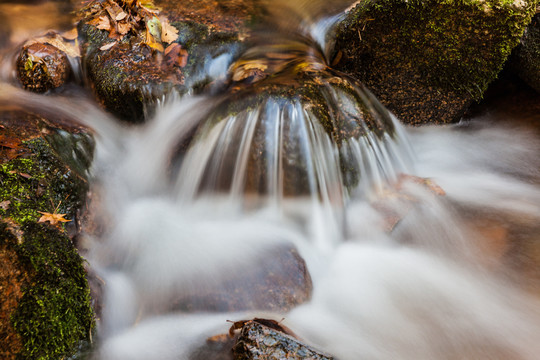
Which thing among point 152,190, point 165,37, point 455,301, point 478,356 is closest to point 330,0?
point 165,37

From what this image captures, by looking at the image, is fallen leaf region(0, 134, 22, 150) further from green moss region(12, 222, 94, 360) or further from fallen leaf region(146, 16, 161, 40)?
fallen leaf region(146, 16, 161, 40)

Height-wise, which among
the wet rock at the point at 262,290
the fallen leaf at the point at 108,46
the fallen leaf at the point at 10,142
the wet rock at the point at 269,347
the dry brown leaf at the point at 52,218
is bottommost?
the wet rock at the point at 262,290

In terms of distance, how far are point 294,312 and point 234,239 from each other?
92 centimetres

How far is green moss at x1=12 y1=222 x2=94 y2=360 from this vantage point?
2.03 meters

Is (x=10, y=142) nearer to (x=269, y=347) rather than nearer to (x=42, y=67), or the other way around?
(x=42, y=67)

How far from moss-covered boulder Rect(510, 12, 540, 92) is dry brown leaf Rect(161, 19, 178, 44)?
161 inches

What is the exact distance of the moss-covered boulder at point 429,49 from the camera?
396 centimetres

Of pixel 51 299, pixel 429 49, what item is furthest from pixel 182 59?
pixel 51 299

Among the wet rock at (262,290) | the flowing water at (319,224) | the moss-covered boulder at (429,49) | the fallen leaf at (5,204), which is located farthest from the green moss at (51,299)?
the moss-covered boulder at (429,49)

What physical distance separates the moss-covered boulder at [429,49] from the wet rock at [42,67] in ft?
11.0

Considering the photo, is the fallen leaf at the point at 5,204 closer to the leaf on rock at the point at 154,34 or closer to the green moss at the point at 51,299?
the green moss at the point at 51,299

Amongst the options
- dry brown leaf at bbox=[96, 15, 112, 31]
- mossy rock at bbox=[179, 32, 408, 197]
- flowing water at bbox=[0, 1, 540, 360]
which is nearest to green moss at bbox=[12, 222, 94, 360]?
flowing water at bbox=[0, 1, 540, 360]

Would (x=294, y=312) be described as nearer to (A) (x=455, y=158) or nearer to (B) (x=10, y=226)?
(B) (x=10, y=226)

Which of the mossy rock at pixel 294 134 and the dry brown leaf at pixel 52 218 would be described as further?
the mossy rock at pixel 294 134
